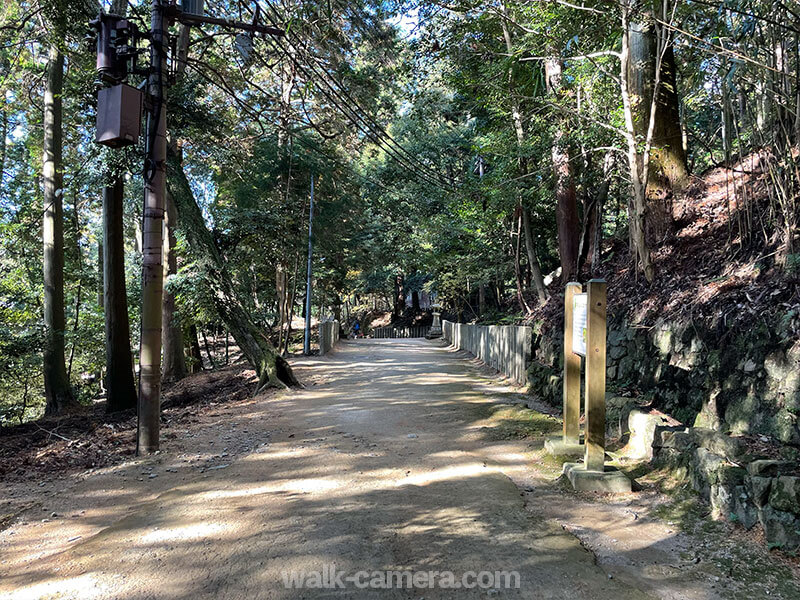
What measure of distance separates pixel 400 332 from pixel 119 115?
3560 centimetres

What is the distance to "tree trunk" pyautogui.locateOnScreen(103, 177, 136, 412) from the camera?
1042cm

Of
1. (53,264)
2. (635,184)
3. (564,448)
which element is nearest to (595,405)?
(564,448)

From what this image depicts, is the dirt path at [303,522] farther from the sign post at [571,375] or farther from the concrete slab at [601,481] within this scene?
the sign post at [571,375]

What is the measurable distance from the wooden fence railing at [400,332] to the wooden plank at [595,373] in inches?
1365

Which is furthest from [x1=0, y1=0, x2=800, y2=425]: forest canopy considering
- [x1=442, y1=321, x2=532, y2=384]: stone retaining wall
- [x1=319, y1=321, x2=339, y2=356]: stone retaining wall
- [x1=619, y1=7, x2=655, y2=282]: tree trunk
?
[x1=319, y1=321, x2=339, y2=356]: stone retaining wall

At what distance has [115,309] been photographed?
1043cm

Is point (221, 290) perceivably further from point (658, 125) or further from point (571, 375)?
point (658, 125)

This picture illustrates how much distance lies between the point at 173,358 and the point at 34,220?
19.0ft

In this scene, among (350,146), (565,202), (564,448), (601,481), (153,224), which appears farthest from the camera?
(350,146)

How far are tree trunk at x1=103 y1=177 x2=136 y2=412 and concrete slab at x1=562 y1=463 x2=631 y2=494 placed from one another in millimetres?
9379

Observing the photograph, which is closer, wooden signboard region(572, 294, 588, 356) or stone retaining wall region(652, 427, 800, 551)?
stone retaining wall region(652, 427, 800, 551)

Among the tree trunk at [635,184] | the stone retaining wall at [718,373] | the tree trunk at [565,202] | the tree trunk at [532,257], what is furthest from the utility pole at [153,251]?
the tree trunk at [532,257]

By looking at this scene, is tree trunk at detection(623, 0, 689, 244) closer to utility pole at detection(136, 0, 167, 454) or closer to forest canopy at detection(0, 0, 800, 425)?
forest canopy at detection(0, 0, 800, 425)

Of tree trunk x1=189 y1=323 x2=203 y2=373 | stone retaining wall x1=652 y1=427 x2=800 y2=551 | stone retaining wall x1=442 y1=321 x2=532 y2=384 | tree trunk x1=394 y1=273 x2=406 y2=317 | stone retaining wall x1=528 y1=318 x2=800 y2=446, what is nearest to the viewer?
stone retaining wall x1=652 y1=427 x2=800 y2=551
